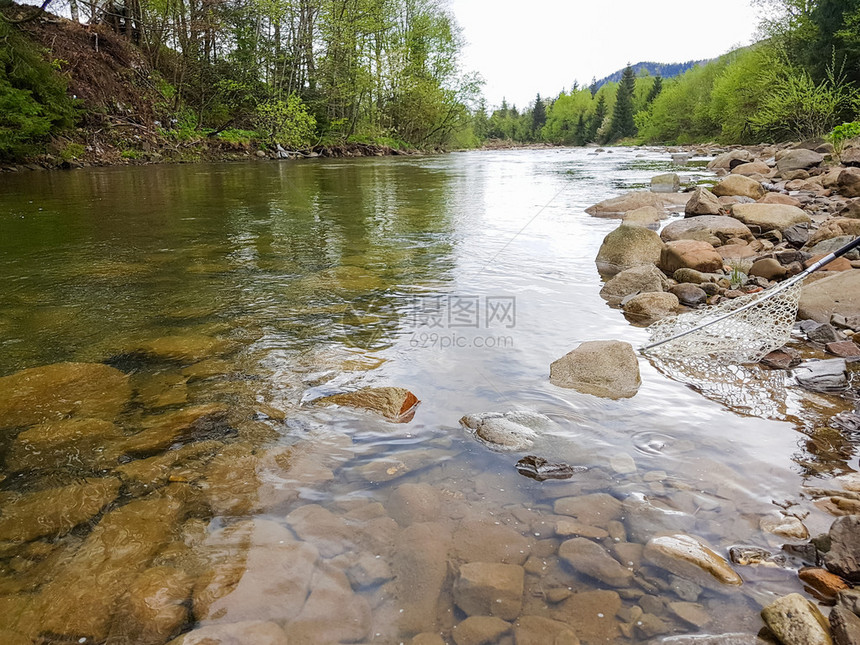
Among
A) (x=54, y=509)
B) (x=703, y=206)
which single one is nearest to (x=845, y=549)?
(x=54, y=509)

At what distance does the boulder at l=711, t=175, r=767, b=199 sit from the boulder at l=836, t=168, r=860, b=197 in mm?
1339

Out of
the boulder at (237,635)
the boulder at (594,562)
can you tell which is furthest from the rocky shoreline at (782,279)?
the boulder at (237,635)

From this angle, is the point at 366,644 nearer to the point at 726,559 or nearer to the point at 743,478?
the point at 726,559

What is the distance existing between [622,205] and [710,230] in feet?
11.1

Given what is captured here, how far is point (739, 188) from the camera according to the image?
34.0 feet

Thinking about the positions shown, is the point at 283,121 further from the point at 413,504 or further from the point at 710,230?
the point at 413,504

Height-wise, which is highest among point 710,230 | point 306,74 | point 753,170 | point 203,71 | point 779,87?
point 306,74

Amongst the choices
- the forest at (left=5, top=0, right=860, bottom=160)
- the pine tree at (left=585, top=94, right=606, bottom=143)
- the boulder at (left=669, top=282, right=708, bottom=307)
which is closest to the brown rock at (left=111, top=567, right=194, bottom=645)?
the boulder at (left=669, top=282, right=708, bottom=307)

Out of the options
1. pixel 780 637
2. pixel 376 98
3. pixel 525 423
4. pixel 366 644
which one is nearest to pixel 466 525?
pixel 366 644

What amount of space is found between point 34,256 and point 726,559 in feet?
23.9

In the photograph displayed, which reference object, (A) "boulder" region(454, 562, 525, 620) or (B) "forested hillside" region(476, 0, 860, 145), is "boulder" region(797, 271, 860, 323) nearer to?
(A) "boulder" region(454, 562, 525, 620)

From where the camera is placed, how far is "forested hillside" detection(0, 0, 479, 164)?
54.6 ft

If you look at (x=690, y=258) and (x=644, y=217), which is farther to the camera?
(x=644, y=217)

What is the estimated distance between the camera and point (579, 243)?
7.67 metres
